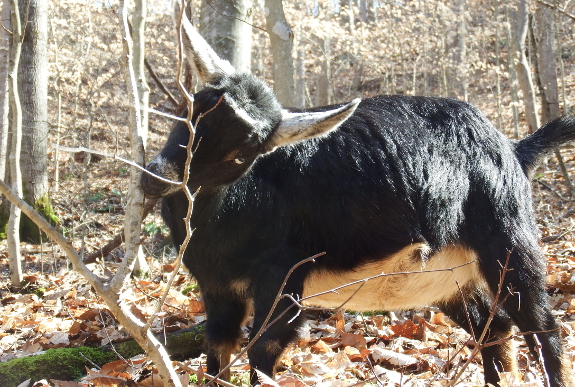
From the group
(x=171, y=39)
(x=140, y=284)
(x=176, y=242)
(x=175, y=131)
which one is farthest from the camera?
(x=171, y=39)

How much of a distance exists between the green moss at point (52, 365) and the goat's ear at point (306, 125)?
1.96m

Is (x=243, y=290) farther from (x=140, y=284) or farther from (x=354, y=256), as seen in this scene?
(x=140, y=284)

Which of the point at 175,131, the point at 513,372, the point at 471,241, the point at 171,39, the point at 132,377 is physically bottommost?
the point at 513,372

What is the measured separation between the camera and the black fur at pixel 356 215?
3.63 metres

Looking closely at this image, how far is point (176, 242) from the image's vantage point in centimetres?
390

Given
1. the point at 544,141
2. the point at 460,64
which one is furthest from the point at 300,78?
the point at 544,141

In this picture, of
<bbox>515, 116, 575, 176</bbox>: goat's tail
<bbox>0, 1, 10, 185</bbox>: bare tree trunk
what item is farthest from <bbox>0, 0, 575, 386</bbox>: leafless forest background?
<bbox>515, 116, 575, 176</bbox>: goat's tail

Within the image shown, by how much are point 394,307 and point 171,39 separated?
16.1 metres

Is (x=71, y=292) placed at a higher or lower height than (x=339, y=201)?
lower

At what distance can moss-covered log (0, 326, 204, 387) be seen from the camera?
11.7 feet

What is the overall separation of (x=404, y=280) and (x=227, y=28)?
325cm

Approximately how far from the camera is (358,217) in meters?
3.82

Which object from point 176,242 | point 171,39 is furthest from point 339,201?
point 171,39

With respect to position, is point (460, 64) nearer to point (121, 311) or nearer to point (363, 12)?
point (363, 12)
